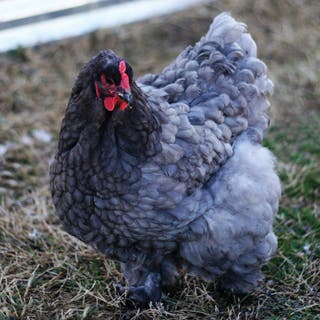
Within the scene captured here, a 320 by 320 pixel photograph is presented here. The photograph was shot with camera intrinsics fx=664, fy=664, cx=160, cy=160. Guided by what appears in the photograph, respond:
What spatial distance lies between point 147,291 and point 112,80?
1.18m

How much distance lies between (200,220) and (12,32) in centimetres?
384

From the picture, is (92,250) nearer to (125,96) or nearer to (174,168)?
(174,168)

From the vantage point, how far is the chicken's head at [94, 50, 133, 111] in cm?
263

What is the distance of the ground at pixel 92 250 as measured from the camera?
11.0ft

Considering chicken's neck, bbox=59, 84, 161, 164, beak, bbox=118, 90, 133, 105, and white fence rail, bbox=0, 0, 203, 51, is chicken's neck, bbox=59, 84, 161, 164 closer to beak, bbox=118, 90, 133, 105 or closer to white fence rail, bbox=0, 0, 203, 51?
beak, bbox=118, 90, 133, 105

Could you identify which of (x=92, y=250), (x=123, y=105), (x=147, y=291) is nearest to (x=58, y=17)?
(x=92, y=250)

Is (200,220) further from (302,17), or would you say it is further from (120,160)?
(302,17)

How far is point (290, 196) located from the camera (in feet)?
14.1

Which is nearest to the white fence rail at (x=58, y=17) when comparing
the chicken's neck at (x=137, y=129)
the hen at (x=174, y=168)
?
the hen at (x=174, y=168)

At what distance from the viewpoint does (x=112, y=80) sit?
2641mm

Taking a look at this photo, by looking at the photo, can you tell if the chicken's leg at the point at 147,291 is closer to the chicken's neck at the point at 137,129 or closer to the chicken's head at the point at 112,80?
the chicken's neck at the point at 137,129

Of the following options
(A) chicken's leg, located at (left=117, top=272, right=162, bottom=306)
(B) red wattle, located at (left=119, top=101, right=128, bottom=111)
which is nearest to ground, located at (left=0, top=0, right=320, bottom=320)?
(A) chicken's leg, located at (left=117, top=272, right=162, bottom=306)

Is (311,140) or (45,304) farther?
(311,140)

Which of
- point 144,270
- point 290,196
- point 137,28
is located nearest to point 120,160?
point 144,270
